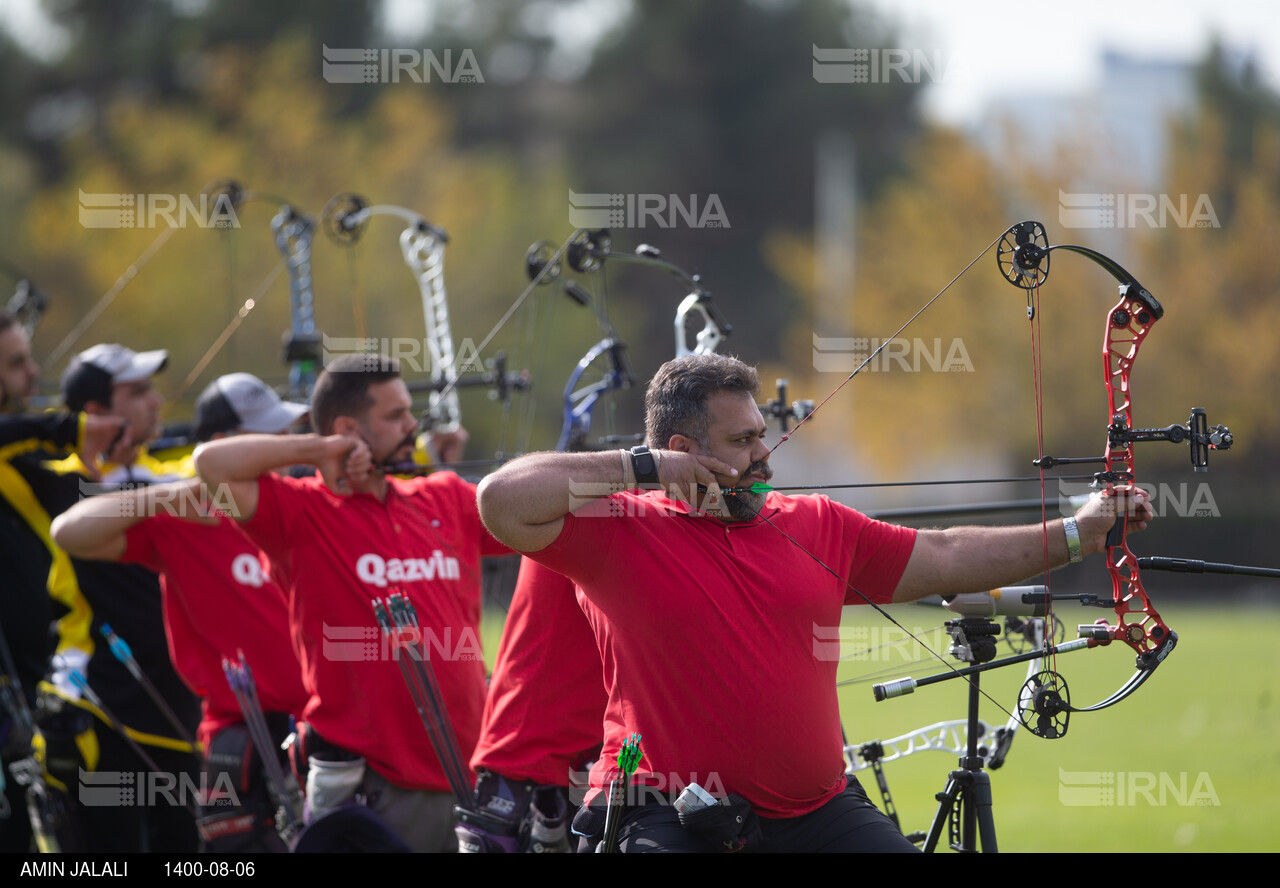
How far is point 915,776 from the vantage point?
10195mm

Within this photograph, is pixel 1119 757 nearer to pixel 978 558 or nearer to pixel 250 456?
pixel 978 558

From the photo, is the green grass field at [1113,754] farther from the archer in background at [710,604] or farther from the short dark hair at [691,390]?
the short dark hair at [691,390]

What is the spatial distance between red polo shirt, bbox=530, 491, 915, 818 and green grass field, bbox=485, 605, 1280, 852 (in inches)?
27.3

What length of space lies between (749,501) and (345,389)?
5.47 feet

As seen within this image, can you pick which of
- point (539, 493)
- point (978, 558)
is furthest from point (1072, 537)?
point (539, 493)

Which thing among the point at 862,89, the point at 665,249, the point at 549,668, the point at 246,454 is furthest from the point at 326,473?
the point at 862,89

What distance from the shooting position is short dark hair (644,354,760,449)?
3.55 m

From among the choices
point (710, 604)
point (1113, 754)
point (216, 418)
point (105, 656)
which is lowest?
point (1113, 754)

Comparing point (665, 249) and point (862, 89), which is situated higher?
point (862, 89)

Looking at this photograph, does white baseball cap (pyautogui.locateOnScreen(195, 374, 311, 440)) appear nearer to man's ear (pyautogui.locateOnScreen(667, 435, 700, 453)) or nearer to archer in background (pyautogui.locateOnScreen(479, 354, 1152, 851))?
archer in background (pyautogui.locateOnScreen(479, 354, 1152, 851))

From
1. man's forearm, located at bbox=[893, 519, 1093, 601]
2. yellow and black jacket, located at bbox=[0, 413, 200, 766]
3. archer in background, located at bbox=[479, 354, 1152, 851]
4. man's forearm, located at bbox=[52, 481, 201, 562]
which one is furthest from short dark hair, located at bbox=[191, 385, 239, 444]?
man's forearm, located at bbox=[893, 519, 1093, 601]

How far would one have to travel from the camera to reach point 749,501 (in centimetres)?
355

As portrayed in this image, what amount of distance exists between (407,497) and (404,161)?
22921mm

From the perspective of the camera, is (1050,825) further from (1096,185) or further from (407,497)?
(1096,185)
